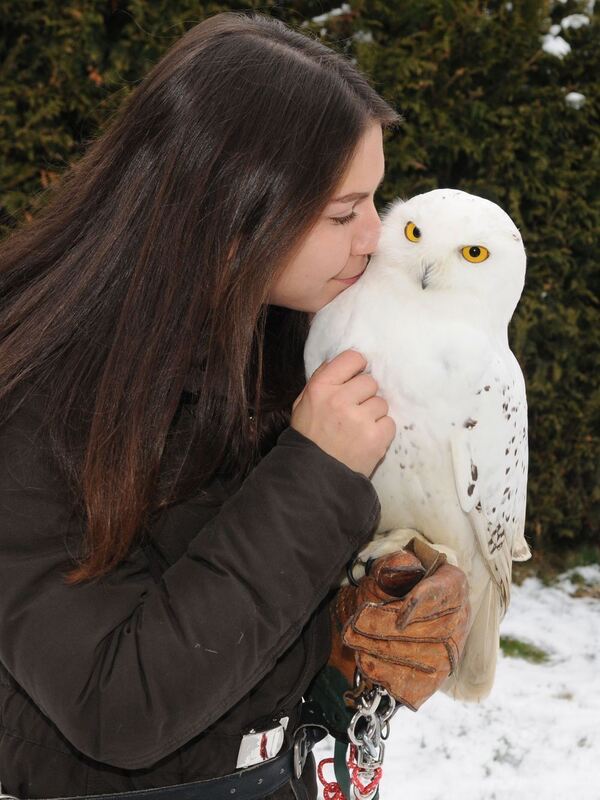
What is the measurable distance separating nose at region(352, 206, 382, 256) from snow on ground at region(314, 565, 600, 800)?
1918mm

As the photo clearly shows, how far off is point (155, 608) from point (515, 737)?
232cm

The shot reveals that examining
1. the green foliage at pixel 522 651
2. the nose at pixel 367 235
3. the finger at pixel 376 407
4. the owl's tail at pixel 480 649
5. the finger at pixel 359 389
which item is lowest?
the green foliage at pixel 522 651

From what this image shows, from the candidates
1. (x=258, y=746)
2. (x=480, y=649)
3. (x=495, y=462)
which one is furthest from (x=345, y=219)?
(x=480, y=649)

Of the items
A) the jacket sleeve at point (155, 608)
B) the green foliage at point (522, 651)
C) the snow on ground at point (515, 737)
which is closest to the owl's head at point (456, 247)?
the jacket sleeve at point (155, 608)

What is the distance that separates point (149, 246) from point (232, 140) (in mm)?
180

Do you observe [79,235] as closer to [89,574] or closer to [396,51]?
[89,574]

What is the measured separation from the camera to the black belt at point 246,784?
1188 mm

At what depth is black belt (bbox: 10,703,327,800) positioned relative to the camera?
119 centimetres

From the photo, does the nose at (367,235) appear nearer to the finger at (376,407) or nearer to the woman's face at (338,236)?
the woman's face at (338,236)

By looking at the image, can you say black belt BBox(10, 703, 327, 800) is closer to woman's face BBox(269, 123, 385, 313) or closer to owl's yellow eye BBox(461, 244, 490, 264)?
woman's face BBox(269, 123, 385, 313)

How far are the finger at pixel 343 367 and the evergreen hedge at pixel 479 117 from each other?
2.06 m

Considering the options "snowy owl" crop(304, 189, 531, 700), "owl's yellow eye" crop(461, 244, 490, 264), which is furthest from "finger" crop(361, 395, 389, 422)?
"owl's yellow eye" crop(461, 244, 490, 264)

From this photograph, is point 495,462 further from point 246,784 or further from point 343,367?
point 246,784

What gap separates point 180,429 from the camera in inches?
49.7
